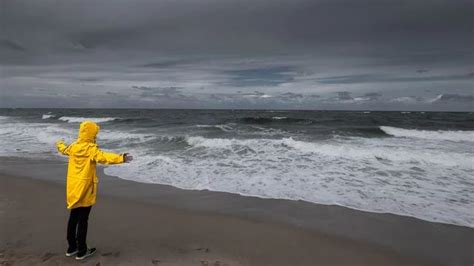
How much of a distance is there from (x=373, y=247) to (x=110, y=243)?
3507 millimetres

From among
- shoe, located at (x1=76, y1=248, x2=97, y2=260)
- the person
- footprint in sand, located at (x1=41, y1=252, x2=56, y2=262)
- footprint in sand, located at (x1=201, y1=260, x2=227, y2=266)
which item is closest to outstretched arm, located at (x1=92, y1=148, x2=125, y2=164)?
the person

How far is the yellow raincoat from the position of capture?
342 centimetres

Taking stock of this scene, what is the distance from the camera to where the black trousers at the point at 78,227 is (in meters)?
3.54

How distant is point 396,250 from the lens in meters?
4.10

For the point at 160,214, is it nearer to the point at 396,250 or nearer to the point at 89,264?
the point at 89,264

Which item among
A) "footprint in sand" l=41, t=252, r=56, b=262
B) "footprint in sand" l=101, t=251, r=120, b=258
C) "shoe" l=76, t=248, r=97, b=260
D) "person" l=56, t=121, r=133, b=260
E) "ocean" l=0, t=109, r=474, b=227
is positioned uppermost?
"person" l=56, t=121, r=133, b=260

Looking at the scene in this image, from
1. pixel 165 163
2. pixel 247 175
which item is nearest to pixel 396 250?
pixel 247 175

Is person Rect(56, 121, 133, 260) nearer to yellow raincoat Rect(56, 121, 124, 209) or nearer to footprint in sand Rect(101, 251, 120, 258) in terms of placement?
yellow raincoat Rect(56, 121, 124, 209)

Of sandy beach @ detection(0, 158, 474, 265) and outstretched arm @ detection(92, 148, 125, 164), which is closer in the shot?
outstretched arm @ detection(92, 148, 125, 164)

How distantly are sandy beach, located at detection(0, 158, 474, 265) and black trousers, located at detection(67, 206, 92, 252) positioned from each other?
19 centimetres

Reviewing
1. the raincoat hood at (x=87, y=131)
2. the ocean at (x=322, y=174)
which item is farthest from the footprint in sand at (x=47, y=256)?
the ocean at (x=322, y=174)

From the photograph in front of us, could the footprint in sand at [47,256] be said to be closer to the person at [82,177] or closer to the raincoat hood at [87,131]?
the person at [82,177]

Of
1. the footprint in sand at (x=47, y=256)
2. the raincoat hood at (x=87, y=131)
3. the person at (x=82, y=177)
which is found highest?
the raincoat hood at (x=87, y=131)

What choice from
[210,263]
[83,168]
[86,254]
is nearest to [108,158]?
[83,168]
